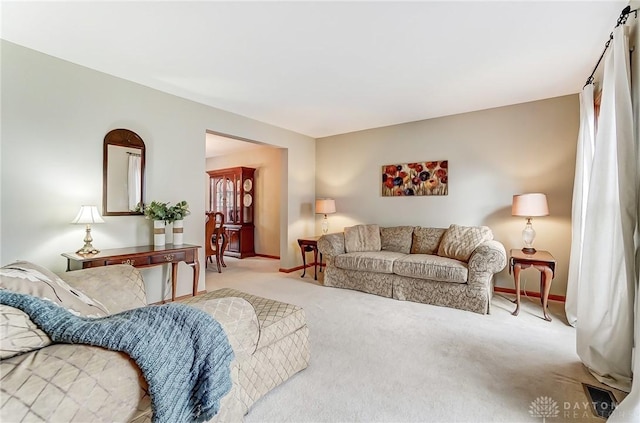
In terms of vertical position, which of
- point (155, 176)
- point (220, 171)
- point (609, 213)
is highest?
point (220, 171)

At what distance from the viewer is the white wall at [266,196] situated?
21.9 feet

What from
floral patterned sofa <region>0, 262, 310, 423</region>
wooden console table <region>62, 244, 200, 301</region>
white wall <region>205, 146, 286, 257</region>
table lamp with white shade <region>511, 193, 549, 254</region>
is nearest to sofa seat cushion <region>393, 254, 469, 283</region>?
table lamp with white shade <region>511, 193, 549, 254</region>

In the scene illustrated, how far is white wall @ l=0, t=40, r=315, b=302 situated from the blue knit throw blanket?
2189 millimetres

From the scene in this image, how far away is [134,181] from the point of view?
3201 mm

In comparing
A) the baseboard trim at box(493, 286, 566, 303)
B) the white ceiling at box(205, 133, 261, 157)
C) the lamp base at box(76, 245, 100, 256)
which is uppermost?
the white ceiling at box(205, 133, 261, 157)

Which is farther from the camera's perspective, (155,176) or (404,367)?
(155,176)

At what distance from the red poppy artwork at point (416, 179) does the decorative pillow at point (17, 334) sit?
448 centimetres

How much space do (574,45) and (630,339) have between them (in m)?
2.34

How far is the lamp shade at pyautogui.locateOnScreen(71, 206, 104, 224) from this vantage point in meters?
2.57

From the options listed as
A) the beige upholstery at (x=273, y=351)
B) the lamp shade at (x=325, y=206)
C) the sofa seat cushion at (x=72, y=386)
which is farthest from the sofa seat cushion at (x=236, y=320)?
the lamp shade at (x=325, y=206)

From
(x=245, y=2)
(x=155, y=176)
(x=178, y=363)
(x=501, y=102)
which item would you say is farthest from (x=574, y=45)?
(x=155, y=176)

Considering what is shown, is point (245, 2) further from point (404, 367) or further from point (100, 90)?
point (404, 367)

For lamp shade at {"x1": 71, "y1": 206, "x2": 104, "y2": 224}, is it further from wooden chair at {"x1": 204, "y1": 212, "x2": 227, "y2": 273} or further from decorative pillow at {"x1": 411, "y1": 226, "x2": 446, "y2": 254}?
decorative pillow at {"x1": 411, "y1": 226, "x2": 446, "y2": 254}

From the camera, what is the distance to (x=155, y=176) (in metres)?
3.38
